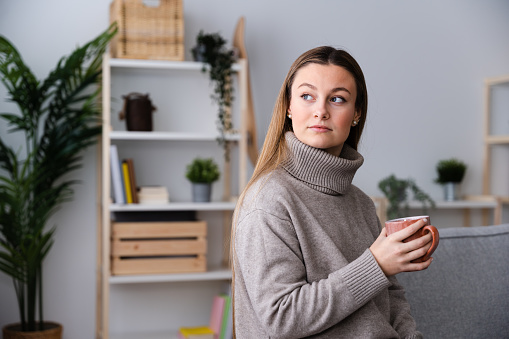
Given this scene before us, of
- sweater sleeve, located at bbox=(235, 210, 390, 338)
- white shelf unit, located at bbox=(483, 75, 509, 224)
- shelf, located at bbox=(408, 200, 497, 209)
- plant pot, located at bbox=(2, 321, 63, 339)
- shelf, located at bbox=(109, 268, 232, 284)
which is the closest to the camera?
sweater sleeve, located at bbox=(235, 210, 390, 338)

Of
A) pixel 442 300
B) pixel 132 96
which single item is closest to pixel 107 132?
pixel 132 96

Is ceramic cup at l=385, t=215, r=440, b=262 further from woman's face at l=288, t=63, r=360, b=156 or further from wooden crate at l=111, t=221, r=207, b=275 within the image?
wooden crate at l=111, t=221, r=207, b=275

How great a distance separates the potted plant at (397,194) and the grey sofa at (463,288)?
1647 mm

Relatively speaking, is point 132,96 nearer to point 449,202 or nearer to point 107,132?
point 107,132

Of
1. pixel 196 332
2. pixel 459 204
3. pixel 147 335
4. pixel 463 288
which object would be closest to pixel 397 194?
pixel 459 204

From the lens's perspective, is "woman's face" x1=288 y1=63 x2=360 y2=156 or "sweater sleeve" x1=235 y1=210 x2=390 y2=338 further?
"woman's face" x1=288 y1=63 x2=360 y2=156

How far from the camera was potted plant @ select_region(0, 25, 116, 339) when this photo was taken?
281 centimetres

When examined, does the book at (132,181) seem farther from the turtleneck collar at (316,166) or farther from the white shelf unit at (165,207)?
the turtleneck collar at (316,166)

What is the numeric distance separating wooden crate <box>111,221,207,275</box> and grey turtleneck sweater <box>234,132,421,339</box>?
177 centimetres

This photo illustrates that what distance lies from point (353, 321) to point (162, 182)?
2274 millimetres

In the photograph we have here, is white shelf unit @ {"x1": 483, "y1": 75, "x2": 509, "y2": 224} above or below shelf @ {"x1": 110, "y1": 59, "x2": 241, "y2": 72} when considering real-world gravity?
below

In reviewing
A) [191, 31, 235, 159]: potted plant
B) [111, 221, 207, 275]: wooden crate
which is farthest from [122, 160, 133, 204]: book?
[191, 31, 235, 159]: potted plant

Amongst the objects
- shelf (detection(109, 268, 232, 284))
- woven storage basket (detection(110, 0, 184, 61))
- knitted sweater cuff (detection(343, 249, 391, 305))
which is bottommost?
shelf (detection(109, 268, 232, 284))

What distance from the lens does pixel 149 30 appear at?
3.02 m
